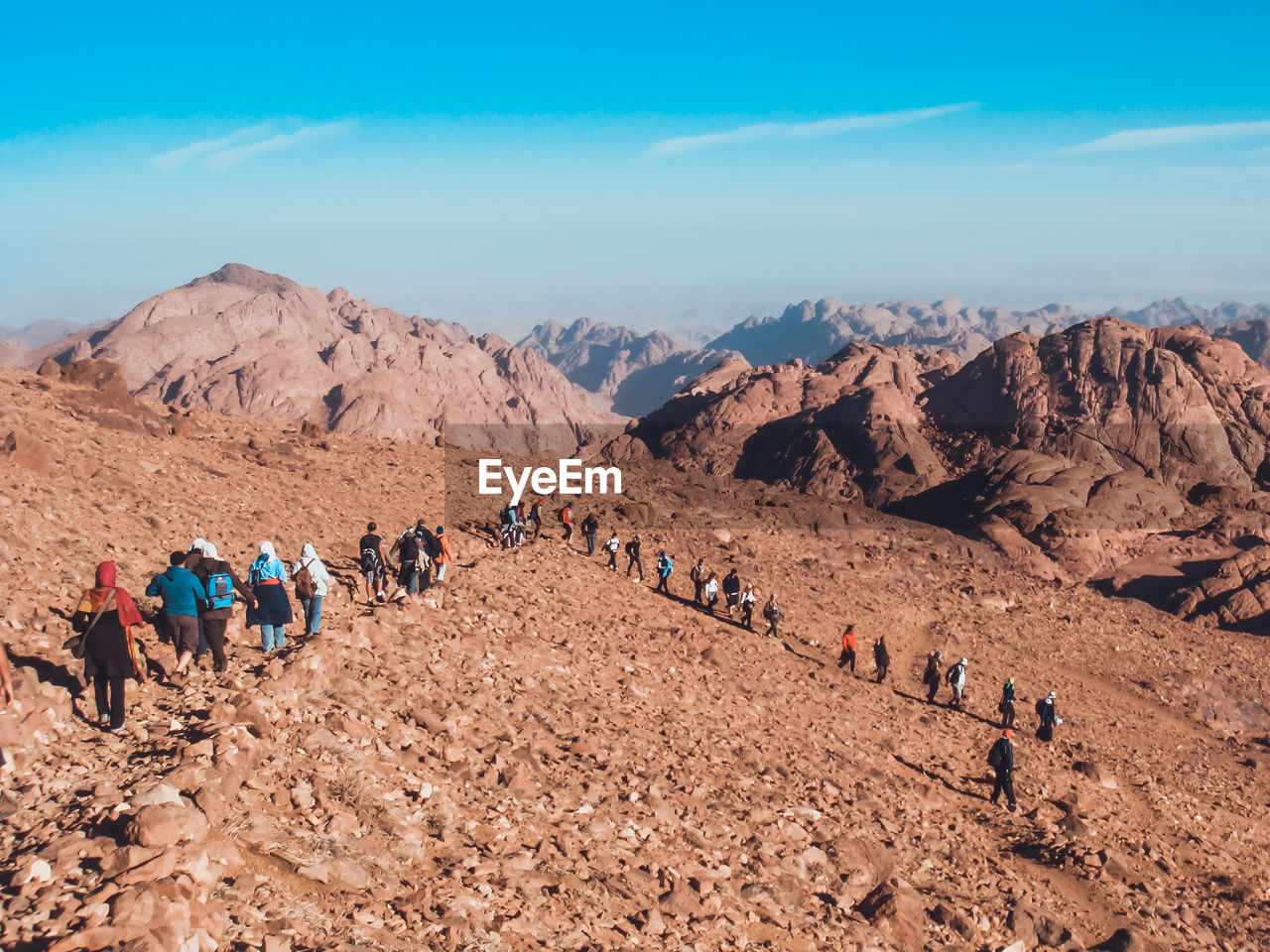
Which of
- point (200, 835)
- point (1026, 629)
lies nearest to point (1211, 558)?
point (1026, 629)

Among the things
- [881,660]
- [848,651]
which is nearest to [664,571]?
[848,651]

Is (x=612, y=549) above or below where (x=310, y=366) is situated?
below

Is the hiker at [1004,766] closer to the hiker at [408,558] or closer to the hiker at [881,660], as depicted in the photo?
the hiker at [881,660]

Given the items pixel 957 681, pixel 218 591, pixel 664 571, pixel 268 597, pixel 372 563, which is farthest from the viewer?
pixel 664 571

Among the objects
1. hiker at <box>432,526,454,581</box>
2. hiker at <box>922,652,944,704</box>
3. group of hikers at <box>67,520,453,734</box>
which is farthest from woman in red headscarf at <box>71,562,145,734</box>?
hiker at <box>922,652,944,704</box>

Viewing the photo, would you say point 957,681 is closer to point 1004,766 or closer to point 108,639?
point 1004,766

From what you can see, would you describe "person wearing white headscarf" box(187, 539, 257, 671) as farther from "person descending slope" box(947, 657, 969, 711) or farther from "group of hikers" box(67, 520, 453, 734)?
"person descending slope" box(947, 657, 969, 711)

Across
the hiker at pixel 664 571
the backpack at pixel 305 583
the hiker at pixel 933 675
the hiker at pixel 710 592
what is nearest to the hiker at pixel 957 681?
the hiker at pixel 933 675

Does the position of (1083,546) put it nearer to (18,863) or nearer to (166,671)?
(166,671)
